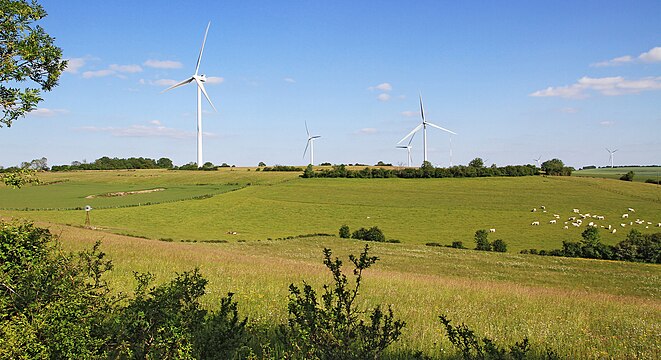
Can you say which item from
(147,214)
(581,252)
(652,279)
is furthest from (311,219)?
(652,279)

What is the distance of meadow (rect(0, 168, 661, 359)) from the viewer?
9.40 m

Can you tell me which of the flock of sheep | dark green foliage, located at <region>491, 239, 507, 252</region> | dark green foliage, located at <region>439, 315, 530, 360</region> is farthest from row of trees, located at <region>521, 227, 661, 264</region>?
dark green foliage, located at <region>439, 315, 530, 360</region>

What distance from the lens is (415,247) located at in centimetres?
4825

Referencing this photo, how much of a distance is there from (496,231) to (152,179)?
100 m

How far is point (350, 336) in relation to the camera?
4.06 m

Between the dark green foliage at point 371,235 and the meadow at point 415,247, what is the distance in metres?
3.47

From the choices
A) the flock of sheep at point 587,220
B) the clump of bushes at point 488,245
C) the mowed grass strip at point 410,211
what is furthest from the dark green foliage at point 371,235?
the flock of sheep at point 587,220

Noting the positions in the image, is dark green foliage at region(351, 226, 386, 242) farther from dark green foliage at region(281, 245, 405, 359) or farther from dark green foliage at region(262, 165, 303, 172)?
dark green foliage at region(262, 165, 303, 172)

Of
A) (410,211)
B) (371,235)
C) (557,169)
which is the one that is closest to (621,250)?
(371,235)

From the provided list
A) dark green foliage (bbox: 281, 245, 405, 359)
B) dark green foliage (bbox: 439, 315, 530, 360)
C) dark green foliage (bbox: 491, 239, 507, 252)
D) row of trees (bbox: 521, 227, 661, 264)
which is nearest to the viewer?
dark green foliage (bbox: 439, 315, 530, 360)

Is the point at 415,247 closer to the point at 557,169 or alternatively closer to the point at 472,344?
the point at 472,344

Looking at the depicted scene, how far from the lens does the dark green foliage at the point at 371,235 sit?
185 feet

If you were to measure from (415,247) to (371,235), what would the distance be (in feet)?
32.2

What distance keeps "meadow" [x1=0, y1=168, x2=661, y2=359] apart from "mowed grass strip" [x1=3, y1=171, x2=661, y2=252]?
0.33 m
